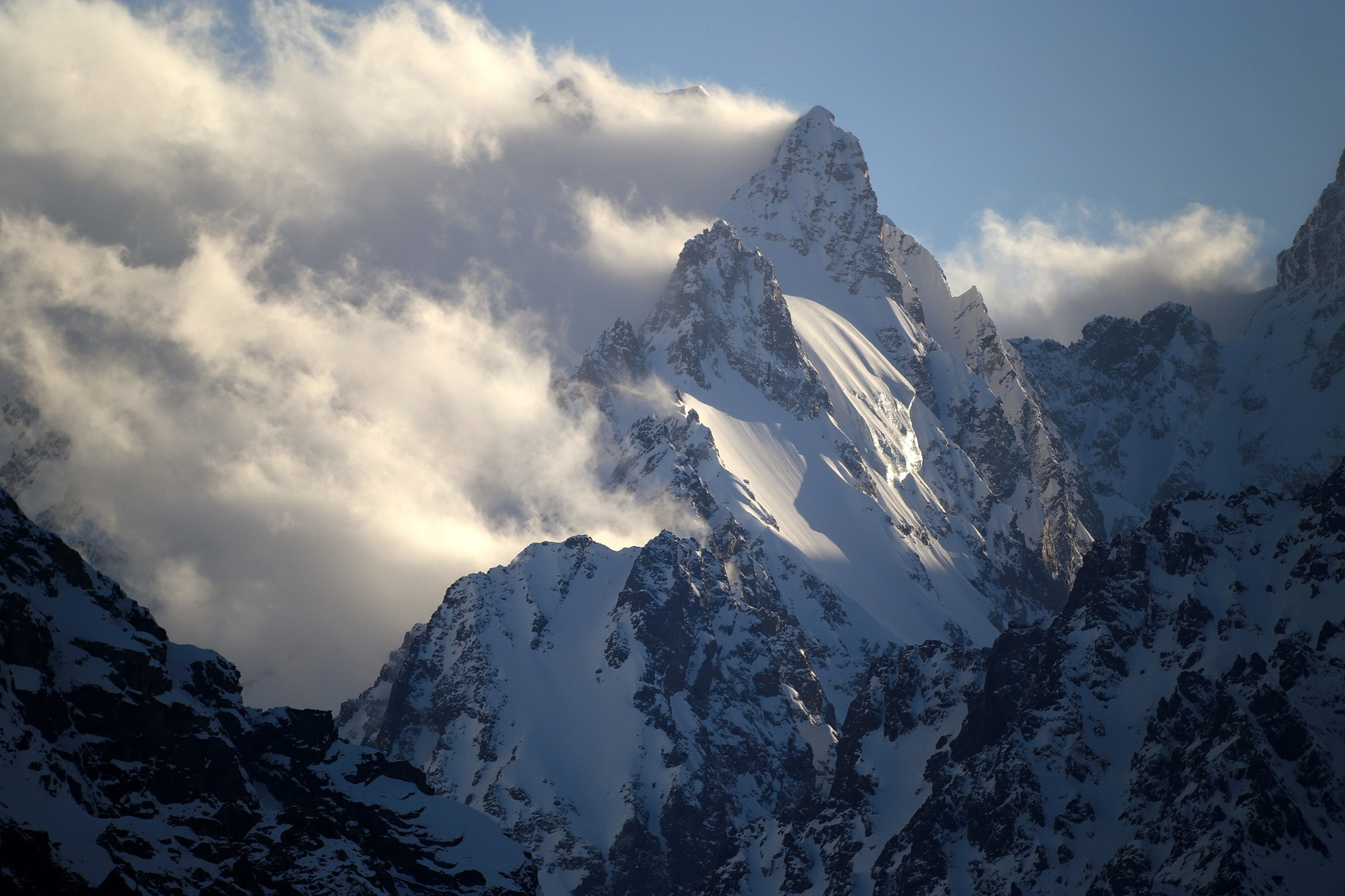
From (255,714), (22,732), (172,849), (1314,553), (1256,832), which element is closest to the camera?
(22,732)

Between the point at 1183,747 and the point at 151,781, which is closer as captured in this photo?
the point at 151,781

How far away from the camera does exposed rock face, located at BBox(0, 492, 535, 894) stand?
10231 centimetres

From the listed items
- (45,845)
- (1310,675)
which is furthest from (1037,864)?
(45,845)

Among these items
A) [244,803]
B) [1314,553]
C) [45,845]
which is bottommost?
[45,845]

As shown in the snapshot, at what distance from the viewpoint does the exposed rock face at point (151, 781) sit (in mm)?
102312

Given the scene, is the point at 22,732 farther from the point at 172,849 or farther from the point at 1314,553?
the point at 1314,553

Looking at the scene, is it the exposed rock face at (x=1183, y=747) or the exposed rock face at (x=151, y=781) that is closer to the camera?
the exposed rock face at (x=151, y=781)

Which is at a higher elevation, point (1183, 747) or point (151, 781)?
point (1183, 747)

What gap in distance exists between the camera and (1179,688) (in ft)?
590

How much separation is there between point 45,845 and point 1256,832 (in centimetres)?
12932

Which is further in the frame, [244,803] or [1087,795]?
[1087,795]

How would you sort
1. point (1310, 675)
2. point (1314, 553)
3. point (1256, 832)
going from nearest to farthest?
1. point (1256, 832)
2. point (1310, 675)
3. point (1314, 553)

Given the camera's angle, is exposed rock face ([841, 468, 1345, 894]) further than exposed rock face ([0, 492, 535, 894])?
Yes

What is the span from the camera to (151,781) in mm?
115438
